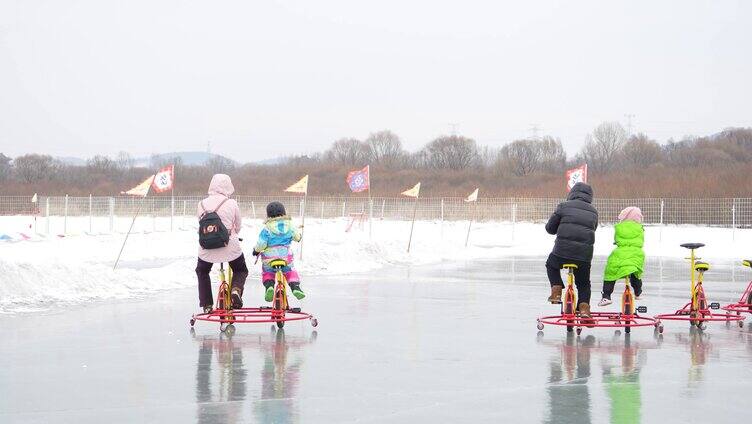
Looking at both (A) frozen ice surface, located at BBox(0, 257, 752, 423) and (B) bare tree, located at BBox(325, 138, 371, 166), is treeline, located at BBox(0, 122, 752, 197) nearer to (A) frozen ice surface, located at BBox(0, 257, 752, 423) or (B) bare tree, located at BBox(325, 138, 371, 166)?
(B) bare tree, located at BBox(325, 138, 371, 166)

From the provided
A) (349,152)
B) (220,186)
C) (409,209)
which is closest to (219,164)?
(349,152)

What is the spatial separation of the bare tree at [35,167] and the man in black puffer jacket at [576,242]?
101763 millimetres

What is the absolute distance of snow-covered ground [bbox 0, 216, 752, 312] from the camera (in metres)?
16.8

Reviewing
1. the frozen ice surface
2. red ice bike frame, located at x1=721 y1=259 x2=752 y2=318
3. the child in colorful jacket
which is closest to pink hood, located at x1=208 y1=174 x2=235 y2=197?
the child in colorful jacket

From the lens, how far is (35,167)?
113 metres

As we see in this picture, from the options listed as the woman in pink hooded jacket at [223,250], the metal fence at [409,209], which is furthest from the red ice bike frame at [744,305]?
the metal fence at [409,209]

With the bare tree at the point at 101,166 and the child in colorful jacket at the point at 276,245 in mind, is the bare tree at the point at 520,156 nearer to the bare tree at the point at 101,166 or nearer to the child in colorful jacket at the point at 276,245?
the bare tree at the point at 101,166

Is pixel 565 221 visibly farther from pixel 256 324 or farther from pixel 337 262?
pixel 337 262

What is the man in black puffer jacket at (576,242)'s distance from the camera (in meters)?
12.9

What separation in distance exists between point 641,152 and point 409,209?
51130 mm

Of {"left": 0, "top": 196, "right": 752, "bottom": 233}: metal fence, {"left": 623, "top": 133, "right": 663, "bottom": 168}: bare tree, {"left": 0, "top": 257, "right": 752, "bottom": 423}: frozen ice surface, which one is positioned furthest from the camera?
{"left": 623, "top": 133, "right": 663, "bottom": 168}: bare tree

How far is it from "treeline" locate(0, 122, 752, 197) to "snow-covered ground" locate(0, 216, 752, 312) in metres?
17.2

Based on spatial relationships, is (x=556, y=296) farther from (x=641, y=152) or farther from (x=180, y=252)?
(x=641, y=152)

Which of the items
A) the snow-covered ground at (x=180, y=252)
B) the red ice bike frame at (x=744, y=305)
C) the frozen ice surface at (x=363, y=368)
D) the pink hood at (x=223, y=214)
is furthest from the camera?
the snow-covered ground at (x=180, y=252)
